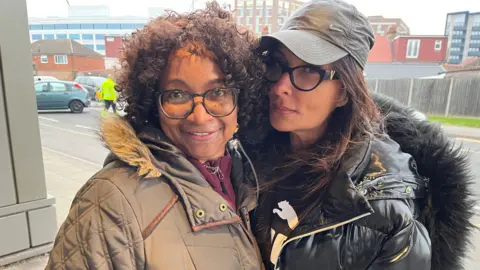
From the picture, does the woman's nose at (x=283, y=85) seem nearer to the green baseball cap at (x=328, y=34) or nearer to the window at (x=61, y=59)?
the green baseball cap at (x=328, y=34)

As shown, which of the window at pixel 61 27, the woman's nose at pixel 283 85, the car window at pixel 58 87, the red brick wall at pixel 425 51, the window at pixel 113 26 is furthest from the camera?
the window at pixel 113 26

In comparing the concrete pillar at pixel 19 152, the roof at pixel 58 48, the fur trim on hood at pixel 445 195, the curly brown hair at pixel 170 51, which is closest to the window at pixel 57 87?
the concrete pillar at pixel 19 152

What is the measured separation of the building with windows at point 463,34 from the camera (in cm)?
4962

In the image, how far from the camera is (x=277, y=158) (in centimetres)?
173

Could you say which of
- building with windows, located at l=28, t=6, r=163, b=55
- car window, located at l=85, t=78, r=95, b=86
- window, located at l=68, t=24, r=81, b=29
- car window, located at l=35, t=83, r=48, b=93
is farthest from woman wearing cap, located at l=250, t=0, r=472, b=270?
window, located at l=68, t=24, r=81, b=29

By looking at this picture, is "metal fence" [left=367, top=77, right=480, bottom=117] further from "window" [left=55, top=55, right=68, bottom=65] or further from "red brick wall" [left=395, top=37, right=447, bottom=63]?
"window" [left=55, top=55, right=68, bottom=65]

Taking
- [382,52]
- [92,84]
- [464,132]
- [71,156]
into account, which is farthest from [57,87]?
[382,52]

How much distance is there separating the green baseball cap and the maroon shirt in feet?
1.83

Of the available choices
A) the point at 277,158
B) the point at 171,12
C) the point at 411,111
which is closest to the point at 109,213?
the point at 171,12

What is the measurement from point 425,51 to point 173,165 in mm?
36071

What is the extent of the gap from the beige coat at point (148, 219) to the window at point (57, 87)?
598 inches

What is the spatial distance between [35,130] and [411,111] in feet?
9.53

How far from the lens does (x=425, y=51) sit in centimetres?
3191

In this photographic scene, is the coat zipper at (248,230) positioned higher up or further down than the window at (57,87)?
higher up
